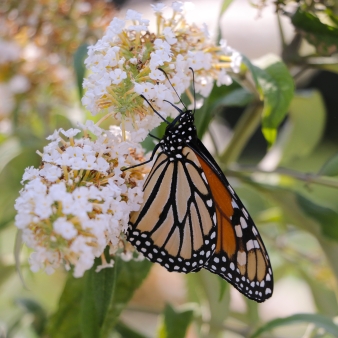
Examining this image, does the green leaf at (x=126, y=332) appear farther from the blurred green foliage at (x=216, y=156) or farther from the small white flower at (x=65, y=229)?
the small white flower at (x=65, y=229)

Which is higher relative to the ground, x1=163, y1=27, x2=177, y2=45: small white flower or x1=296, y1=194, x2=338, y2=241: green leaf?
x1=163, y1=27, x2=177, y2=45: small white flower

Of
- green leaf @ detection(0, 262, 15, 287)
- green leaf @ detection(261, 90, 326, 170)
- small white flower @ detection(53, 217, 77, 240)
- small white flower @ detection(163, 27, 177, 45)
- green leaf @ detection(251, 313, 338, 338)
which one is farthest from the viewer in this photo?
green leaf @ detection(261, 90, 326, 170)

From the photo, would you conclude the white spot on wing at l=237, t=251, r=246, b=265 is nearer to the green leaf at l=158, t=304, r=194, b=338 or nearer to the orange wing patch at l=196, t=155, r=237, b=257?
the orange wing patch at l=196, t=155, r=237, b=257

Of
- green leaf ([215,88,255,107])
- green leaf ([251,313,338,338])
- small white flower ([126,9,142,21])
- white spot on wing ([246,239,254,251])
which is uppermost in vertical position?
green leaf ([215,88,255,107])

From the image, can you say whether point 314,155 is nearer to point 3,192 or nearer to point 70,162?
point 3,192

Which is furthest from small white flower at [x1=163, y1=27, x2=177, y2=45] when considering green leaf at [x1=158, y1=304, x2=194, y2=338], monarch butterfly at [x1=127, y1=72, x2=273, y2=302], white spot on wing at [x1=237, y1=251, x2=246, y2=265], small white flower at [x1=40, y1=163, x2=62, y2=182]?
green leaf at [x1=158, y1=304, x2=194, y2=338]

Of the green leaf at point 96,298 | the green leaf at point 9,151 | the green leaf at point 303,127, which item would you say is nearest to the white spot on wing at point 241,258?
the green leaf at point 96,298
